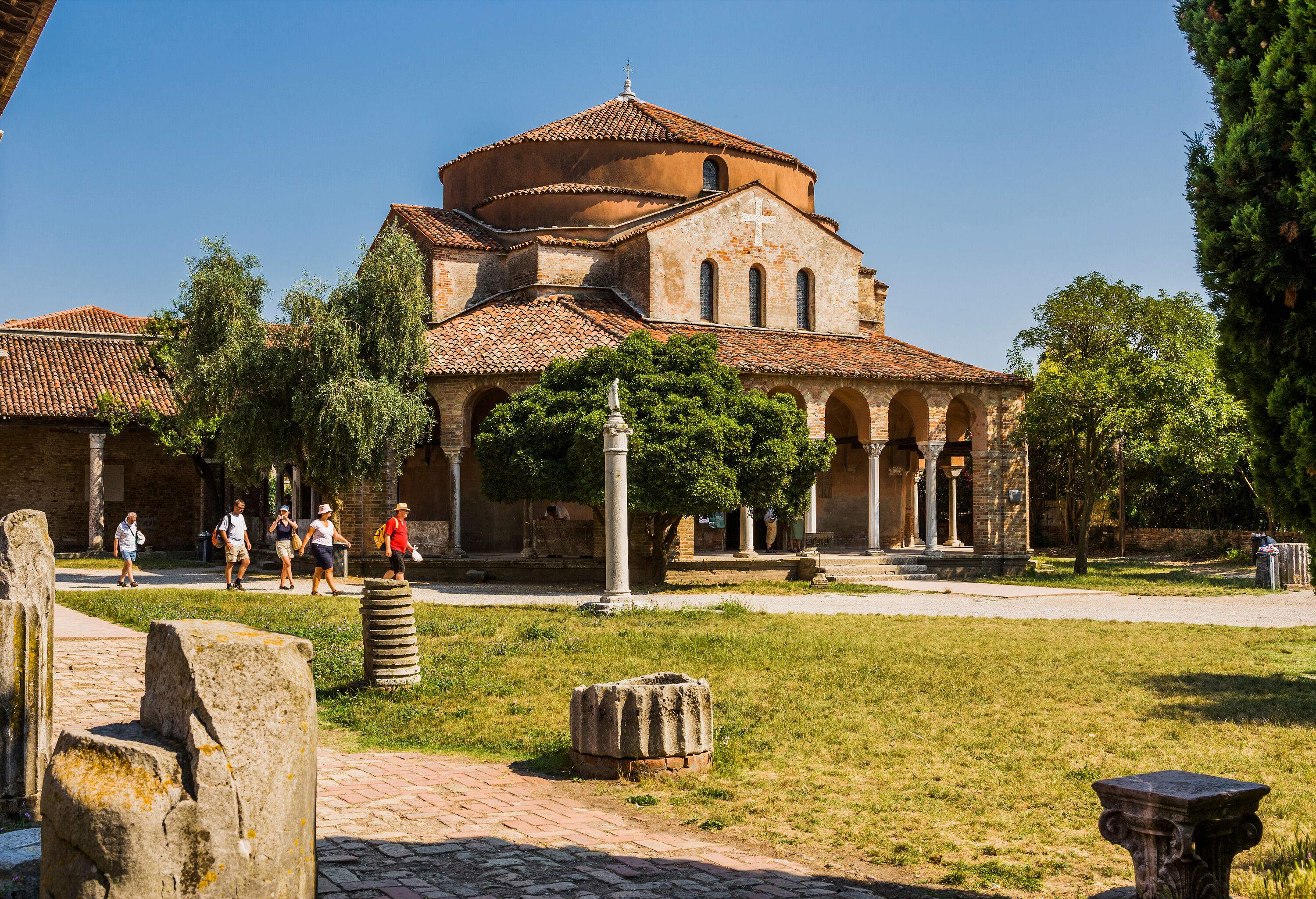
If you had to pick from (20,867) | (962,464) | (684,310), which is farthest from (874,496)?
(20,867)

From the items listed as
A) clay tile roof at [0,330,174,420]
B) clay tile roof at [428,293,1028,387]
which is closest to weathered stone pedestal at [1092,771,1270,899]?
clay tile roof at [428,293,1028,387]

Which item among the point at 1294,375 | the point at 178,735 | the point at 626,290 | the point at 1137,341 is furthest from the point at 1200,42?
the point at 1137,341

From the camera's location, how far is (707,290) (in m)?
28.3

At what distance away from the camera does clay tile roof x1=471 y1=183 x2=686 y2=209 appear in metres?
29.2

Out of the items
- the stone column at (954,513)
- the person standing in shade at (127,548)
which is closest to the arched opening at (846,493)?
the stone column at (954,513)

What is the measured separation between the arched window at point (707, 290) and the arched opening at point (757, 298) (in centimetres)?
110

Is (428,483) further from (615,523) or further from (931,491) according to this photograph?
(931,491)

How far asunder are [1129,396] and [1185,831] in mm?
25530

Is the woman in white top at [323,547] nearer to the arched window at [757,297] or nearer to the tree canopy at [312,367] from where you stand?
the tree canopy at [312,367]

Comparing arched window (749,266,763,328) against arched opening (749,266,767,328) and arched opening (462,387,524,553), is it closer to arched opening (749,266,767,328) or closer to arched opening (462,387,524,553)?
arched opening (749,266,767,328)

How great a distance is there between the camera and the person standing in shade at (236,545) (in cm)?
1895

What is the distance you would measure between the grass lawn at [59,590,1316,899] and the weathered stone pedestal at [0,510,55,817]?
282 centimetres

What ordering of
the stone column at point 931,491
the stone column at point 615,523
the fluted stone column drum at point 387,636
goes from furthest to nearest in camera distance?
the stone column at point 931,491 < the stone column at point 615,523 < the fluted stone column drum at point 387,636

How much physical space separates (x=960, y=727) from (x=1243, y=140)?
15.2 feet
